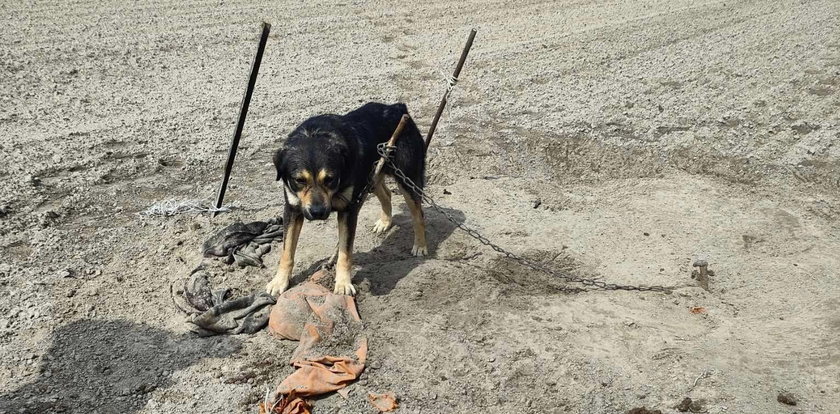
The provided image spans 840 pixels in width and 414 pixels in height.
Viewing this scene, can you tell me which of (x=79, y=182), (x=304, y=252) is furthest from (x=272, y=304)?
(x=79, y=182)

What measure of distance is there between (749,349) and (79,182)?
312 inches

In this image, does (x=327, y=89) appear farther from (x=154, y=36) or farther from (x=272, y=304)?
(x=272, y=304)

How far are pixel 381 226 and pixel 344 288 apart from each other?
1897mm

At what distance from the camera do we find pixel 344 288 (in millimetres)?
7191

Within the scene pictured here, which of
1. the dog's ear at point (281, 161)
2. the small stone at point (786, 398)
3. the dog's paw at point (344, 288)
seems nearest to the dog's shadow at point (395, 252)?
the dog's paw at point (344, 288)

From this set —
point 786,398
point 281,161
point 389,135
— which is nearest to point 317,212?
point 281,161

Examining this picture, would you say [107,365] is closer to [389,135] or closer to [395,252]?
[395,252]

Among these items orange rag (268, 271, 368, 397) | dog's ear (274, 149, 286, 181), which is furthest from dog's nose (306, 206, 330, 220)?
orange rag (268, 271, 368, 397)

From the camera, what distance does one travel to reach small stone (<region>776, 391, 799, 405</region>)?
5844mm

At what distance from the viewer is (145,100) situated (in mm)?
12523

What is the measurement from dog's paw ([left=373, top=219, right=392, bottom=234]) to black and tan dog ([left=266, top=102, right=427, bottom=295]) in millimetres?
608

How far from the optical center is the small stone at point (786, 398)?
584 centimetres

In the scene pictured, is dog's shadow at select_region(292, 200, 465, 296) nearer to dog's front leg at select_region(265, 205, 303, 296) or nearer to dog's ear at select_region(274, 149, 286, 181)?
dog's front leg at select_region(265, 205, 303, 296)

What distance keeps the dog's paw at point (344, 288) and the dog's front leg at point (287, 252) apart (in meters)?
0.51
